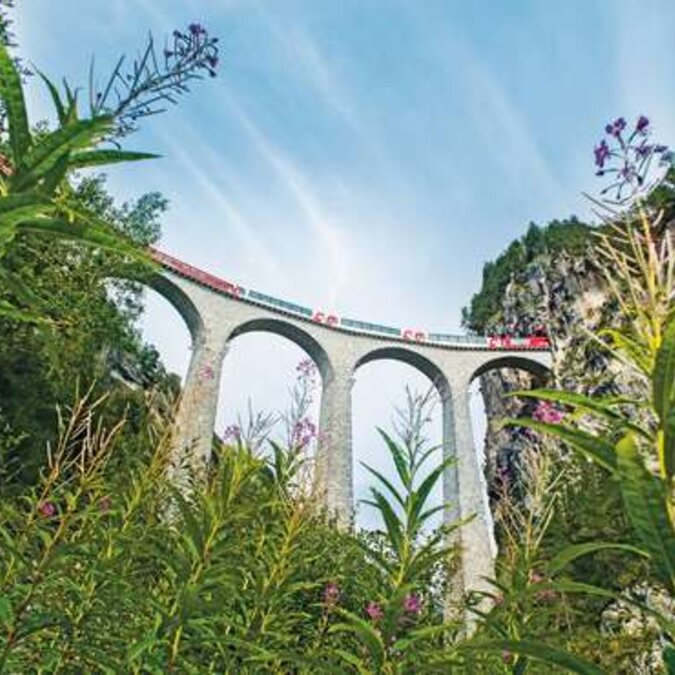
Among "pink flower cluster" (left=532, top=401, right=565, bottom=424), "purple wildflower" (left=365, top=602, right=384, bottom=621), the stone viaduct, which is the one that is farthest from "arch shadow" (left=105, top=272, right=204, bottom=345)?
"purple wildflower" (left=365, top=602, right=384, bottom=621)

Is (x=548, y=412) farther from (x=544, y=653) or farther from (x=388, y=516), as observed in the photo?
(x=544, y=653)

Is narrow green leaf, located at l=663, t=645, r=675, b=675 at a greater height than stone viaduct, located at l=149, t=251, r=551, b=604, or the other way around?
stone viaduct, located at l=149, t=251, r=551, b=604

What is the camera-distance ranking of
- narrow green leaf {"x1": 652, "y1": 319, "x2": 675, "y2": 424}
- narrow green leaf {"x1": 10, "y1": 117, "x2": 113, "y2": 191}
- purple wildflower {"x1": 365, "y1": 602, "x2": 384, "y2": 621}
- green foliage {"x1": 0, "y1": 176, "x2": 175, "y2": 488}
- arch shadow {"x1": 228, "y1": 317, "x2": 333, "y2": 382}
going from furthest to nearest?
arch shadow {"x1": 228, "y1": 317, "x2": 333, "y2": 382}, green foliage {"x1": 0, "y1": 176, "x2": 175, "y2": 488}, purple wildflower {"x1": 365, "y1": 602, "x2": 384, "y2": 621}, narrow green leaf {"x1": 10, "y1": 117, "x2": 113, "y2": 191}, narrow green leaf {"x1": 652, "y1": 319, "x2": 675, "y2": 424}

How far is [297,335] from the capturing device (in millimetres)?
35531

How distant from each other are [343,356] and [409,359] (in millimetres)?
4207

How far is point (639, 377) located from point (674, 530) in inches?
24.7

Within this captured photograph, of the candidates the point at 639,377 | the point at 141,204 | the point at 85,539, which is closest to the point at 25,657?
the point at 85,539

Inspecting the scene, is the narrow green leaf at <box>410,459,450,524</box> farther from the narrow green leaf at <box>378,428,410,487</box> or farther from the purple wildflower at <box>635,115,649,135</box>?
the purple wildflower at <box>635,115,649,135</box>

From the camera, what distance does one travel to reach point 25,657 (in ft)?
10.5

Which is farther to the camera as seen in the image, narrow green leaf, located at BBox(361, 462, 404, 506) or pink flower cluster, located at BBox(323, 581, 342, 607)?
pink flower cluster, located at BBox(323, 581, 342, 607)

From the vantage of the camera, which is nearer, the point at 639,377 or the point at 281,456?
the point at 639,377

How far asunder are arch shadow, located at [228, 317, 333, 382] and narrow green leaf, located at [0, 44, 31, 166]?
108 feet

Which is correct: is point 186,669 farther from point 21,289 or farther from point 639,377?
point 639,377

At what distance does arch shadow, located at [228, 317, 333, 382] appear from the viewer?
34812 millimetres
